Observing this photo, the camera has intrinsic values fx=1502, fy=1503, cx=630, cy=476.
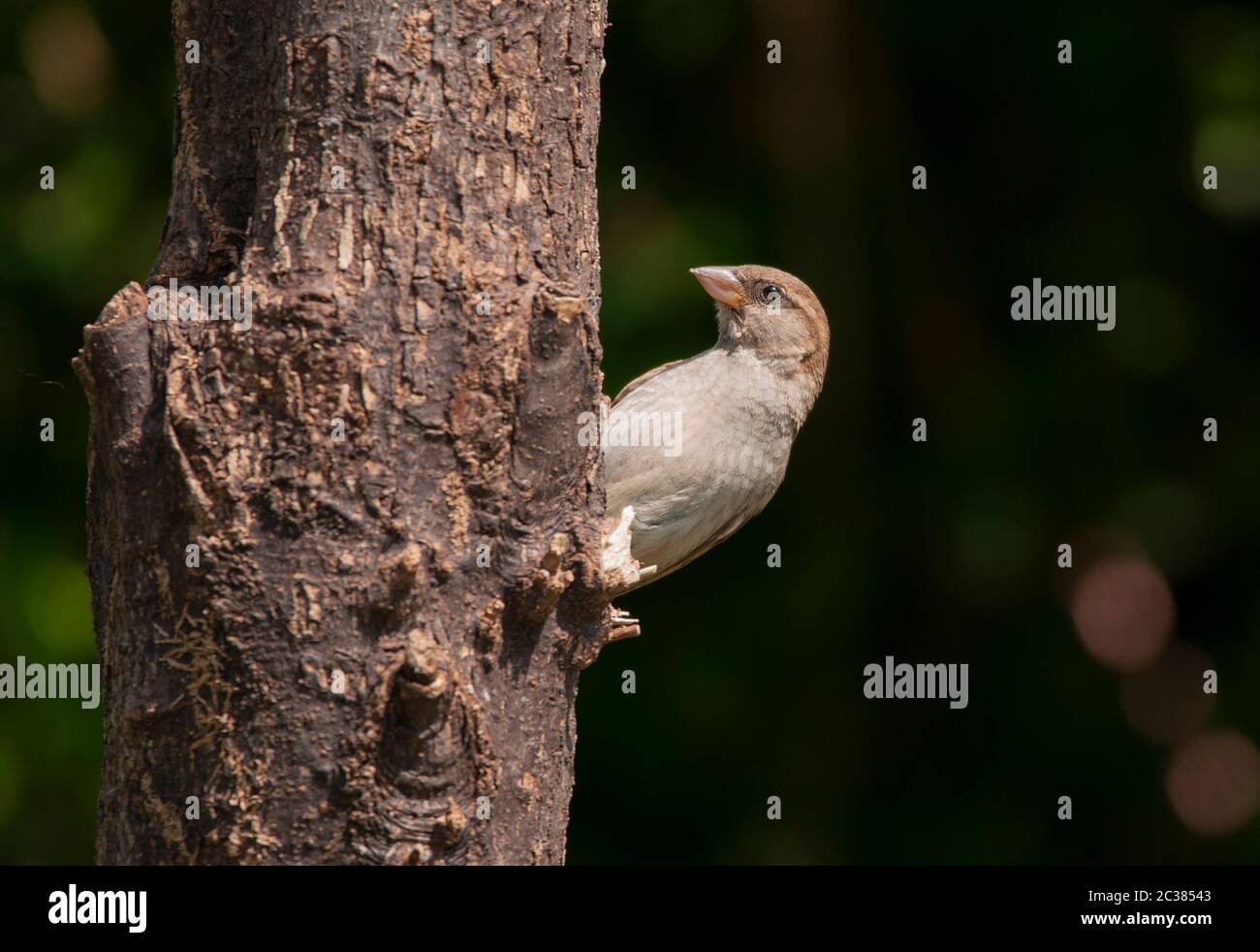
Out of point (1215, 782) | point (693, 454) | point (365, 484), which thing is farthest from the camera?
point (1215, 782)

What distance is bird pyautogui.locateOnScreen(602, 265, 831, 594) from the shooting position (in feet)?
15.4

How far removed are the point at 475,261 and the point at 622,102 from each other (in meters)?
3.82

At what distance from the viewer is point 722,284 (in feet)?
16.7

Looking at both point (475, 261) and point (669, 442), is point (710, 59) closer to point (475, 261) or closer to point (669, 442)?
point (669, 442)

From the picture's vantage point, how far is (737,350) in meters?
5.06

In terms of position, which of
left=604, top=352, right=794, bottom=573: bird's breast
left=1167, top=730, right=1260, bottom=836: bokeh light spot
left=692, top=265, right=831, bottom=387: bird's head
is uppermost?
left=692, top=265, right=831, bottom=387: bird's head

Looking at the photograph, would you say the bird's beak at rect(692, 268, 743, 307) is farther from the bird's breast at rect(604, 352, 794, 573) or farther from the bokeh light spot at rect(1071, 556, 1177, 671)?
the bokeh light spot at rect(1071, 556, 1177, 671)

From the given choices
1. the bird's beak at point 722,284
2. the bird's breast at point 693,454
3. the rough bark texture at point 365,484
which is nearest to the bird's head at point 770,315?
the bird's beak at point 722,284

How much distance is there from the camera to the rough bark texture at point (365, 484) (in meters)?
2.52

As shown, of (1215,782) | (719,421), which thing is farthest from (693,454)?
(1215,782)

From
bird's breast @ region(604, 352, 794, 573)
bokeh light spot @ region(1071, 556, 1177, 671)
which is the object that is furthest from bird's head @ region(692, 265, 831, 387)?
bokeh light spot @ region(1071, 556, 1177, 671)

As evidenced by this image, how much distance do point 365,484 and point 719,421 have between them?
2.37m

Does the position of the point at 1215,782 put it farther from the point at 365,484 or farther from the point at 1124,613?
the point at 365,484

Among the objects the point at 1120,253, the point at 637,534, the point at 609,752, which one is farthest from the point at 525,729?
the point at 1120,253
